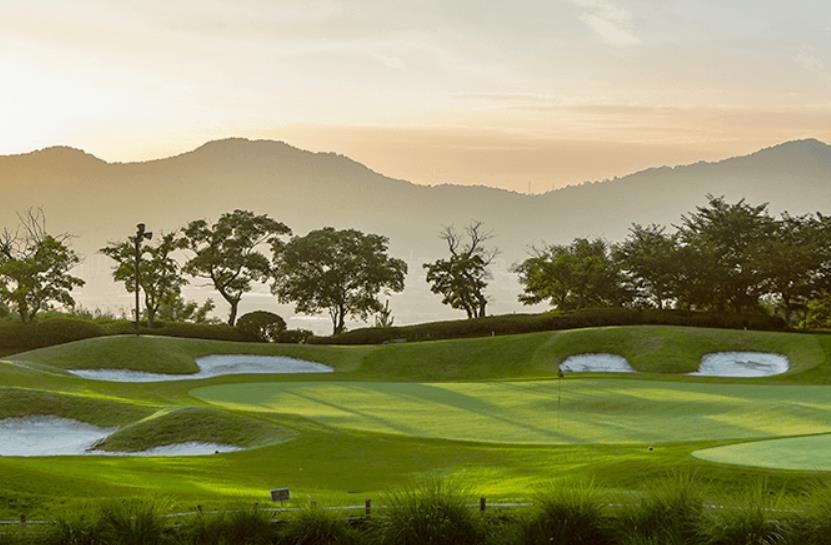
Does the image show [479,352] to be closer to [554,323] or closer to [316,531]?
[554,323]

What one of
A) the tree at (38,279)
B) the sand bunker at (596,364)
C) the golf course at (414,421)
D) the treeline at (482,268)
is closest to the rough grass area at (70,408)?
the golf course at (414,421)

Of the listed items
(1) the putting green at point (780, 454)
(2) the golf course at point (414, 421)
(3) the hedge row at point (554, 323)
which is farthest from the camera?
(3) the hedge row at point (554, 323)

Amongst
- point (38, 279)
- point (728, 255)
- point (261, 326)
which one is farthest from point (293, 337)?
point (728, 255)

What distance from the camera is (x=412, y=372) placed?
168ft

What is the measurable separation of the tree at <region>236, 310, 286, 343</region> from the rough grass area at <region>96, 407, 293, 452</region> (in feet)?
117

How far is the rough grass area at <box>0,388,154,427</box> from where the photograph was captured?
31266mm

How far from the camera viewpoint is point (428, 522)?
14008 millimetres

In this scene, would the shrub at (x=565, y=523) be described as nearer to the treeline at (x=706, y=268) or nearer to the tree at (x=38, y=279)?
the tree at (x=38, y=279)

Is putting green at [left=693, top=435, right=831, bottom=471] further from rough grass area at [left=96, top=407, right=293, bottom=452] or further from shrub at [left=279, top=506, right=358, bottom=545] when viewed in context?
rough grass area at [left=96, top=407, right=293, bottom=452]

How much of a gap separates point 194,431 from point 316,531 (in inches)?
547

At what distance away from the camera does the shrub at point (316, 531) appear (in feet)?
46.4

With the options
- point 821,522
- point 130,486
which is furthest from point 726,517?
point 130,486

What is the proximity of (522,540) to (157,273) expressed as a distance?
59344 millimetres

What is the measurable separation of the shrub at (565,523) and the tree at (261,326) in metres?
50.9
